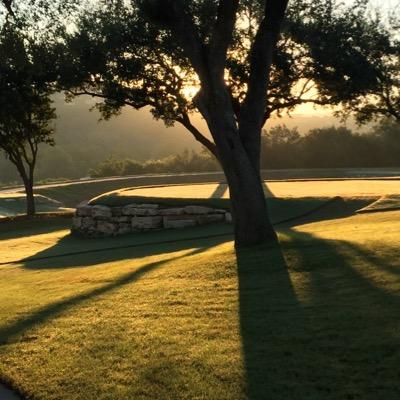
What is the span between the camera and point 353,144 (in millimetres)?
62188

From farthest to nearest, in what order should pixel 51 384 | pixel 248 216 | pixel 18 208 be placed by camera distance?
pixel 18 208, pixel 248 216, pixel 51 384

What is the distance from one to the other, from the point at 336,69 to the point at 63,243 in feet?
49.9

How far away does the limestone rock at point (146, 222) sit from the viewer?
2377cm

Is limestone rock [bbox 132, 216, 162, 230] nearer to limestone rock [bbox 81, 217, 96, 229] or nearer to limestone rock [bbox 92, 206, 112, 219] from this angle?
limestone rock [bbox 92, 206, 112, 219]

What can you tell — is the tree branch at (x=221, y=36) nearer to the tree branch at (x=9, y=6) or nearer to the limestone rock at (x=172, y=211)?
the tree branch at (x=9, y=6)

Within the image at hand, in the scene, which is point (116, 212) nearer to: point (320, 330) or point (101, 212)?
point (101, 212)

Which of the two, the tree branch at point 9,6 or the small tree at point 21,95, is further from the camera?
the small tree at point 21,95

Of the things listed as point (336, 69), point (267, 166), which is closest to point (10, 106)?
point (336, 69)

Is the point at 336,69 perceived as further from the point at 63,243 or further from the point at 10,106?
the point at 10,106

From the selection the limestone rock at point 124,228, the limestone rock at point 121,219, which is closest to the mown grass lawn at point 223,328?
the limestone rock at point 124,228

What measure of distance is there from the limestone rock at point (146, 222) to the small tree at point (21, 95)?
308 inches

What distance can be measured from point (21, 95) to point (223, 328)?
2478 cm

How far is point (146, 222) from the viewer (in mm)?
23938

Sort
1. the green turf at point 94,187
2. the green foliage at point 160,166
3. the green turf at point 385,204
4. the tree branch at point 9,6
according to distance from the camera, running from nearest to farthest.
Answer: the tree branch at point 9,6 < the green turf at point 385,204 < the green turf at point 94,187 < the green foliage at point 160,166
